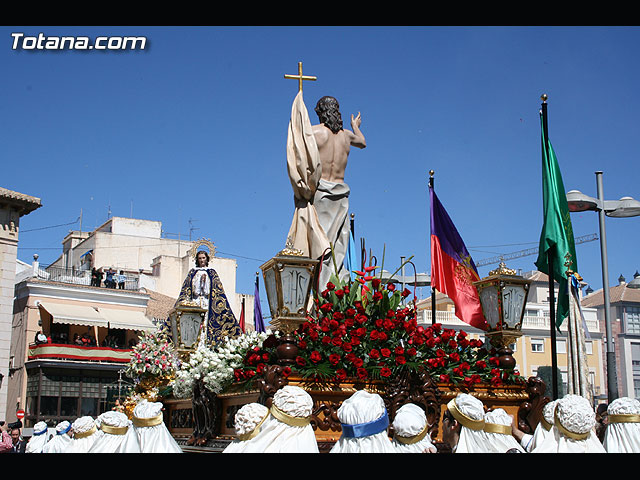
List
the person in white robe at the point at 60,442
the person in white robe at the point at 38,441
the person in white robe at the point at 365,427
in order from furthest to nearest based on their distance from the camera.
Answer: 1. the person in white robe at the point at 38,441
2. the person in white robe at the point at 60,442
3. the person in white robe at the point at 365,427

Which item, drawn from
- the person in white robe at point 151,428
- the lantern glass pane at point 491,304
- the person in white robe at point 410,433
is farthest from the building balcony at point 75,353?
the person in white robe at point 410,433

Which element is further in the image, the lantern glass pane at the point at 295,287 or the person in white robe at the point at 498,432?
the lantern glass pane at the point at 295,287

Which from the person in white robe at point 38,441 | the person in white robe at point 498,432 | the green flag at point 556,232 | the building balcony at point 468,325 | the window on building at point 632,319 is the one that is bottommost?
the person in white robe at point 38,441

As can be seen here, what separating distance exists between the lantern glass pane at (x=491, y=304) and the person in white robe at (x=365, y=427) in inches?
187

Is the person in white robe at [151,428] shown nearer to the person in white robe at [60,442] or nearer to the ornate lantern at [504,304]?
the person in white robe at [60,442]

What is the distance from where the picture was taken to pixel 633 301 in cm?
5994

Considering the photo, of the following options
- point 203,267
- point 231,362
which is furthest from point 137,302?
point 231,362

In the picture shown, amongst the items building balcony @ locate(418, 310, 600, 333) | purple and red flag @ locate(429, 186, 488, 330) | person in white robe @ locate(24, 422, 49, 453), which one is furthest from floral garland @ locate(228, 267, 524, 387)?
building balcony @ locate(418, 310, 600, 333)

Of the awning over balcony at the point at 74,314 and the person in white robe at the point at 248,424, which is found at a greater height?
the awning over balcony at the point at 74,314

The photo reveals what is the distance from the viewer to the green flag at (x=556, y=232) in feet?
35.0

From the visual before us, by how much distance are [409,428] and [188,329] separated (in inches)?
299

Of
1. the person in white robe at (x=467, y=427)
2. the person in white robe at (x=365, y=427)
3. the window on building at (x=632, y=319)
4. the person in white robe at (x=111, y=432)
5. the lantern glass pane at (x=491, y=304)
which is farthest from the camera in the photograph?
the window on building at (x=632, y=319)
